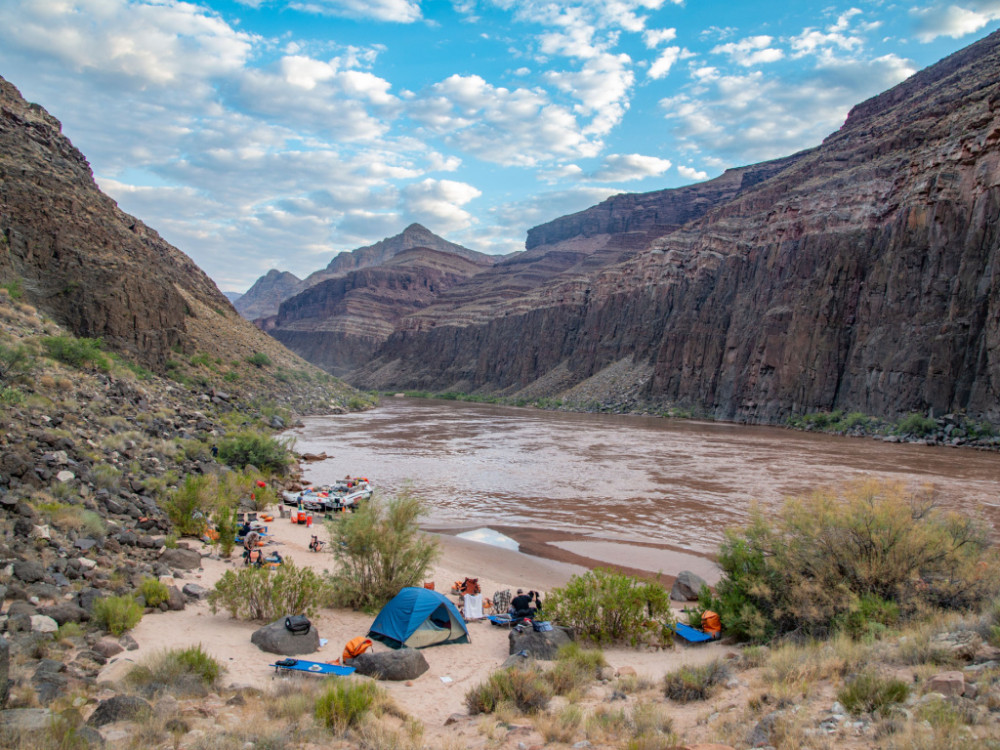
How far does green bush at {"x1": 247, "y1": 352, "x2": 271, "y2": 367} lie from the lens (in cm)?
4650

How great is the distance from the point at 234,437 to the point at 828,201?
59431mm

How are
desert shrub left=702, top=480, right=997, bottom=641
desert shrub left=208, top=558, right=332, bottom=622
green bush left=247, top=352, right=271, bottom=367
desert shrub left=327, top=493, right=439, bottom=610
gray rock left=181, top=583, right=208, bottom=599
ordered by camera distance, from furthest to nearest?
green bush left=247, top=352, right=271, bottom=367 < desert shrub left=327, top=493, right=439, bottom=610 < gray rock left=181, top=583, right=208, bottom=599 < desert shrub left=208, top=558, right=332, bottom=622 < desert shrub left=702, top=480, right=997, bottom=641

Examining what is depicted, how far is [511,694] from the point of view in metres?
6.95

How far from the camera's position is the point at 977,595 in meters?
7.57

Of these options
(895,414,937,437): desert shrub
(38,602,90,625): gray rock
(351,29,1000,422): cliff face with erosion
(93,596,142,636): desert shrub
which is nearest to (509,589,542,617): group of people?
(93,596,142,636): desert shrub

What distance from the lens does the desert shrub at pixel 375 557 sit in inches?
431

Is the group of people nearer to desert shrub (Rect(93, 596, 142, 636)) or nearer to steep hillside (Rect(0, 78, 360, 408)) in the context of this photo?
desert shrub (Rect(93, 596, 142, 636))

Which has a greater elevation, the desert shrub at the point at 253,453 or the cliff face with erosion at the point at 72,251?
the cliff face with erosion at the point at 72,251

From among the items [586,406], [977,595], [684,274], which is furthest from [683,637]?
[684,274]

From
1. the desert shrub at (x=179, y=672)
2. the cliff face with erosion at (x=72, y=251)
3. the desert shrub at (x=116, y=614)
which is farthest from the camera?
the cliff face with erosion at (x=72, y=251)

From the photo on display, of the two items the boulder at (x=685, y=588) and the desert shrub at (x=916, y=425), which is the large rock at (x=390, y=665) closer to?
the boulder at (x=685, y=588)

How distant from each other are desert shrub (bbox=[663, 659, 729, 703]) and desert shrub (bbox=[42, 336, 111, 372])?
19.8 meters

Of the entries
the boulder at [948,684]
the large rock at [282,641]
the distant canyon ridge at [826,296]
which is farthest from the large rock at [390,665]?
the distant canyon ridge at [826,296]

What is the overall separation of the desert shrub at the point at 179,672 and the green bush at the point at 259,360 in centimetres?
4216
